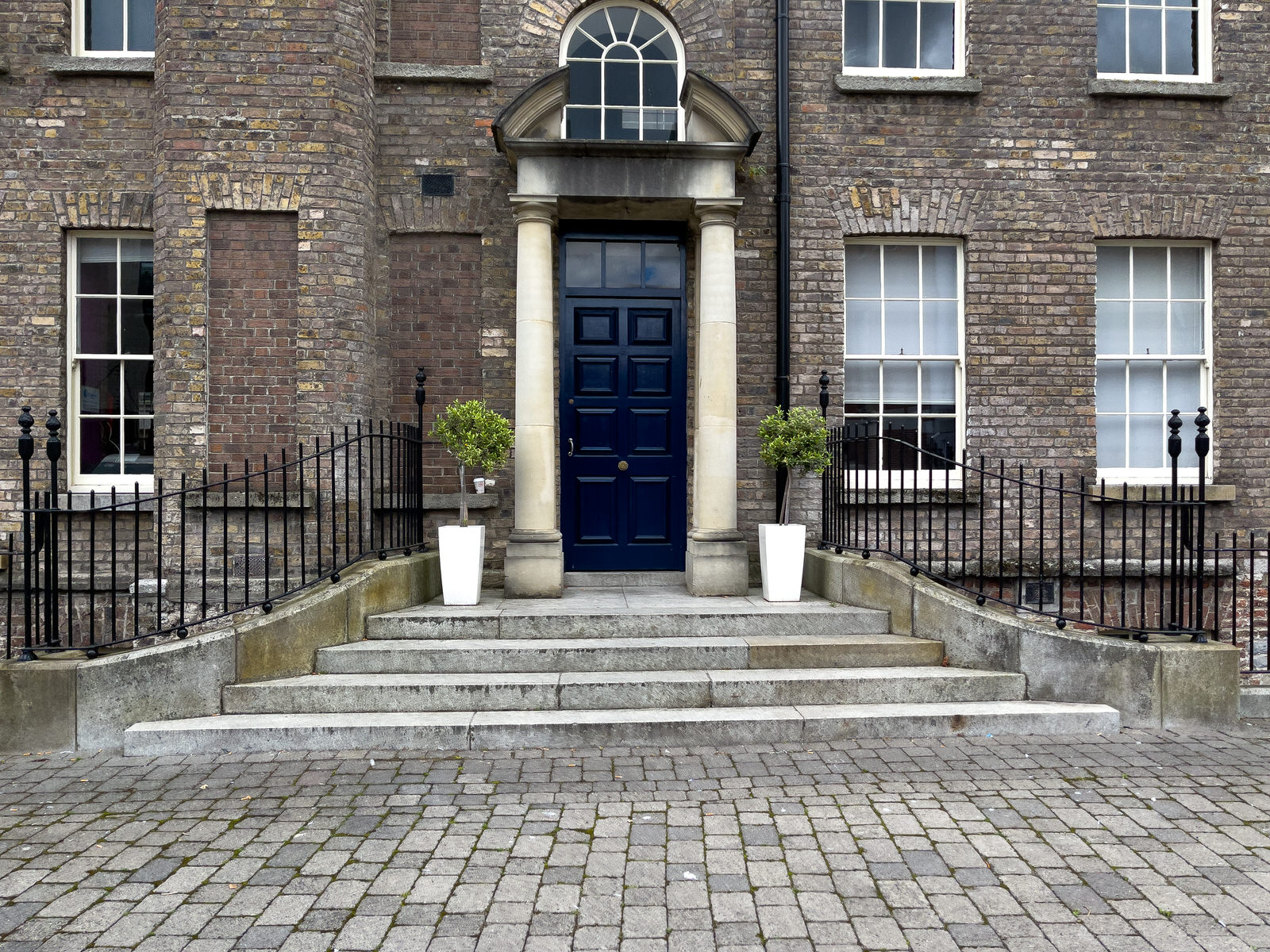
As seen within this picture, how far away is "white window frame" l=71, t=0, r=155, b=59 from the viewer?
23.7 ft

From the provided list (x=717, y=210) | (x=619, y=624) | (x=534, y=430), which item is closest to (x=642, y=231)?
(x=717, y=210)

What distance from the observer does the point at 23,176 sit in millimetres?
7012

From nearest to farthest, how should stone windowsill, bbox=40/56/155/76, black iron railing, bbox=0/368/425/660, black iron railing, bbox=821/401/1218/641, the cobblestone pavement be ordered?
the cobblestone pavement, black iron railing, bbox=0/368/425/660, stone windowsill, bbox=40/56/155/76, black iron railing, bbox=821/401/1218/641

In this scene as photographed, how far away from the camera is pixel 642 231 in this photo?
296 inches

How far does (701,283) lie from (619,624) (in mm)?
3024

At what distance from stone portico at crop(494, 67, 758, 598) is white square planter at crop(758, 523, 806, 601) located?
426 millimetres

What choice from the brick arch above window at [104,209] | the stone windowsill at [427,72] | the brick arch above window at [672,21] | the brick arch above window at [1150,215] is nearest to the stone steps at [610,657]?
the brick arch above window at [104,209]

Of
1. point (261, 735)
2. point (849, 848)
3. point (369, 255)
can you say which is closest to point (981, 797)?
point (849, 848)

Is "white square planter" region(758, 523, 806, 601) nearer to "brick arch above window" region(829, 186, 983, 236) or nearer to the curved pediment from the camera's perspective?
"brick arch above window" region(829, 186, 983, 236)

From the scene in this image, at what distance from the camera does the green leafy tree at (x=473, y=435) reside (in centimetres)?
623

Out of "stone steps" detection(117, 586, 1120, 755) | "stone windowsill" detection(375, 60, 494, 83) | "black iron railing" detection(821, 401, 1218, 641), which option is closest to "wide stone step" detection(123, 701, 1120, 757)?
"stone steps" detection(117, 586, 1120, 755)

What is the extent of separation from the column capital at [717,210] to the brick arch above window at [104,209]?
4.66m

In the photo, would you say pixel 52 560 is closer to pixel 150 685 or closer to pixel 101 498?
pixel 150 685

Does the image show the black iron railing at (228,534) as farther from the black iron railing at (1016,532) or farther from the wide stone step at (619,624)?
the black iron railing at (1016,532)
